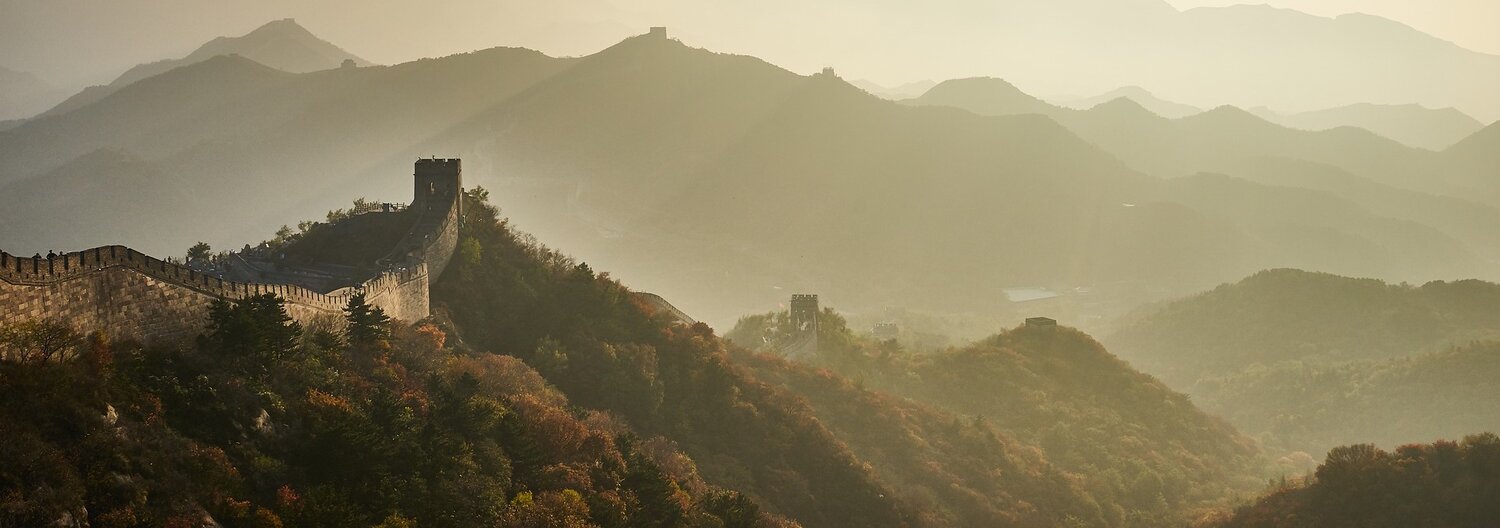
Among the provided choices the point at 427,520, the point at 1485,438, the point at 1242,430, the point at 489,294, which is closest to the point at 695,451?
the point at 489,294

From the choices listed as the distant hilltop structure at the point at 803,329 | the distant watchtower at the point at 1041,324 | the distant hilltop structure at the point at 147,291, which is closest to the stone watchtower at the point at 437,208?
the distant hilltop structure at the point at 147,291

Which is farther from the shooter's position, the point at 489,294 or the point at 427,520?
the point at 489,294

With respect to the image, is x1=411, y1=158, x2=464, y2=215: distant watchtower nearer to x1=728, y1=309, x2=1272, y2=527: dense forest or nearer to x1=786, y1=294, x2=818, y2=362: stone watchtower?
x1=728, y1=309, x2=1272, y2=527: dense forest

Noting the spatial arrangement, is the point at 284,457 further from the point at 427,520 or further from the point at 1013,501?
the point at 1013,501

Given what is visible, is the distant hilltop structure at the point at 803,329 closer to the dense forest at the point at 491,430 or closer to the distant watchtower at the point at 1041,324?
the dense forest at the point at 491,430

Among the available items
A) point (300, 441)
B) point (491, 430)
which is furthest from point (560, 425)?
point (300, 441)

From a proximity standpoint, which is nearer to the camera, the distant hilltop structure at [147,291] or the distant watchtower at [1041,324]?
the distant hilltop structure at [147,291]

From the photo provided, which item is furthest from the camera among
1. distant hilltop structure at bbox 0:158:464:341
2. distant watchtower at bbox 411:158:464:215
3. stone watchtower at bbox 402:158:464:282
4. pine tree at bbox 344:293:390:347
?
distant watchtower at bbox 411:158:464:215

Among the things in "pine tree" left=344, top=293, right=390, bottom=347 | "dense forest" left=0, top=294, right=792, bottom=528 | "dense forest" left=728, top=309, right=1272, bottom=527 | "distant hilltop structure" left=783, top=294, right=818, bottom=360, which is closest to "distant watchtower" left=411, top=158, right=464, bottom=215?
"dense forest" left=0, top=294, right=792, bottom=528
